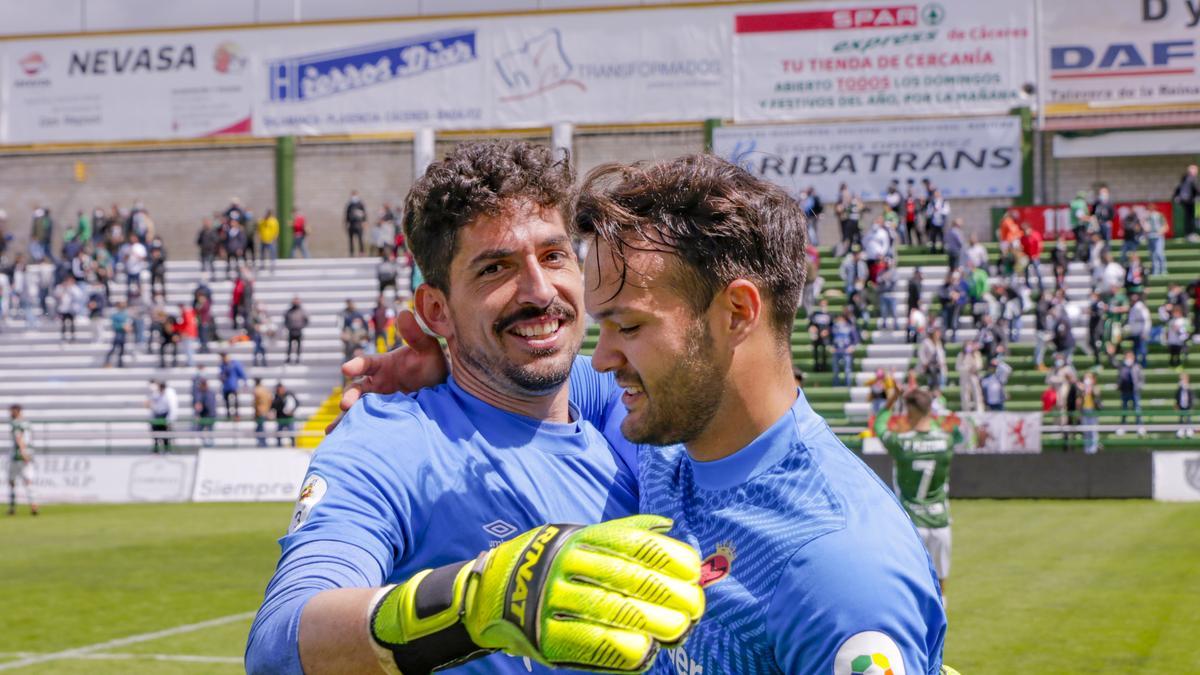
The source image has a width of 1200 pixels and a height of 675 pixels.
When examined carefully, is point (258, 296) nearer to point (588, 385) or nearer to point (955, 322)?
point (955, 322)

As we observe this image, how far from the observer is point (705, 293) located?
2955 mm

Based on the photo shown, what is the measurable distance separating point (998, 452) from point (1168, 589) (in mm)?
12148

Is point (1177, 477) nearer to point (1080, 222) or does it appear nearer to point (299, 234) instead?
point (1080, 222)

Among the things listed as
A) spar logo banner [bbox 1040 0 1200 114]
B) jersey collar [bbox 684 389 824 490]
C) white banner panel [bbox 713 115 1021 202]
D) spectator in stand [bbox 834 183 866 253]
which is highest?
spar logo banner [bbox 1040 0 1200 114]

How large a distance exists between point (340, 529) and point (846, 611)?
1.10 meters

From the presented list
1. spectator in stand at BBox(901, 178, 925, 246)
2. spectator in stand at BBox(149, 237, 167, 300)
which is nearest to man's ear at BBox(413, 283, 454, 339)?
spectator in stand at BBox(901, 178, 925, 246)

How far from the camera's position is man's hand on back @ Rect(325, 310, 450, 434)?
399 centimetres

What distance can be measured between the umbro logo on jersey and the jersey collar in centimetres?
66

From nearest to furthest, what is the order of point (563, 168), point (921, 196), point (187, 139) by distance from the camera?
point (563, 168) → point (921, 196) → point (187, 139)

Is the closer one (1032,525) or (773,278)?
(773,278)

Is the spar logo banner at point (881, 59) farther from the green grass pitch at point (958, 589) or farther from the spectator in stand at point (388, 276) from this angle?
the green grass pitch at point (958, 589)

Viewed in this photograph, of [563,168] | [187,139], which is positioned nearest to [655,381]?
[563,168]

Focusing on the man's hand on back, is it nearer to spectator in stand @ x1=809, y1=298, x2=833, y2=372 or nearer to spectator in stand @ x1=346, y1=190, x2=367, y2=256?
spectator in stand @ x1=809, y1=298, x2=833, y2=372

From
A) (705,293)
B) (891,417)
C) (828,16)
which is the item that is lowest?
(891,417)
